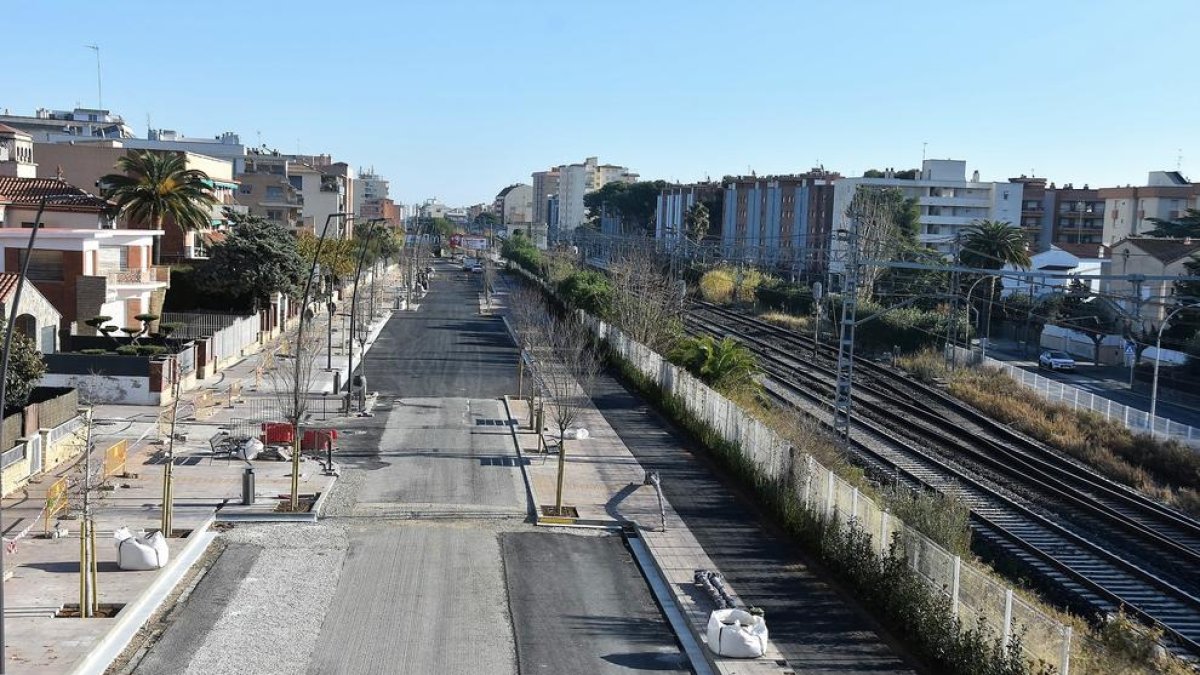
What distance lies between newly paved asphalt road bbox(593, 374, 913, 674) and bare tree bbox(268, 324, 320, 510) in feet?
24.5

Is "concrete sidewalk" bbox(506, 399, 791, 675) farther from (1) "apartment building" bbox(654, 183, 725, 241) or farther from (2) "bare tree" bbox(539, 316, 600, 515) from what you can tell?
(1) "apartment building" bbox(654, 183, 725, 241)

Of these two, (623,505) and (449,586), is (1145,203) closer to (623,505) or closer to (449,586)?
(623,505)

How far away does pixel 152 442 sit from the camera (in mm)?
29328

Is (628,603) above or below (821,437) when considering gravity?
below

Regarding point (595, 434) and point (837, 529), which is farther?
point (595, 434)

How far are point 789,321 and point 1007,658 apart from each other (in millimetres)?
60535

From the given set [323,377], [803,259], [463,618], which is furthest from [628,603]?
[803,259]

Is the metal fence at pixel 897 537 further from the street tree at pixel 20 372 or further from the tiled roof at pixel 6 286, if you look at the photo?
the tiled roof at pixel 6 286

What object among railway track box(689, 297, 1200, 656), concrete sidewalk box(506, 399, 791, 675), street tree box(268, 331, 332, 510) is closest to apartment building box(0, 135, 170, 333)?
street tree box(268, 331, 332, 510)

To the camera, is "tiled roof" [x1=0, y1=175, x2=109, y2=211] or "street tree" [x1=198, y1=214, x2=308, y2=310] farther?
"street tree" [x1=198, y1=214, x2=308, y2=310]

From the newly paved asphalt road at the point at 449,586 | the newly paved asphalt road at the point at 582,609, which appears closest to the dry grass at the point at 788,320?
the newly paved asphalt road at the point at 449,586

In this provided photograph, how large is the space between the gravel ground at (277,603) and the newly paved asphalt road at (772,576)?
627 centimetres

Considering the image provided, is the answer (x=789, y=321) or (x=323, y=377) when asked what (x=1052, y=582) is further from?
(x=789, y=321)

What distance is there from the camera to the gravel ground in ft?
49.5
